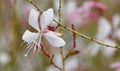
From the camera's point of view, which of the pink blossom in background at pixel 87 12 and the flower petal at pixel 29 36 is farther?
the pink blossom in background at pixel 87 12

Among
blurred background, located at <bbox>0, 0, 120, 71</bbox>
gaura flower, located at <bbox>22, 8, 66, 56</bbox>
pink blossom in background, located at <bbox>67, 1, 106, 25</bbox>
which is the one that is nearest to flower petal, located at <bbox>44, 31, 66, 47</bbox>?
gaura flower, located at <bbox>22, 8, 66, 56</bbox>

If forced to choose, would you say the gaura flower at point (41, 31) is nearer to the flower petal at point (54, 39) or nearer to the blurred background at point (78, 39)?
the flower petal at point (54, 39)

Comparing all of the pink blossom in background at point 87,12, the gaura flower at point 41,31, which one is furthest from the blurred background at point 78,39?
the gaura flower at point 41,31

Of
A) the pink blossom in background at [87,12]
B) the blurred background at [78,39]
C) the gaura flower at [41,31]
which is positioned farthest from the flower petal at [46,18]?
the blurred background at [78,39]

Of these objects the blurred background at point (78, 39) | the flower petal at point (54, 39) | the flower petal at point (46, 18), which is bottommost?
the blurred background at point (78, 39)

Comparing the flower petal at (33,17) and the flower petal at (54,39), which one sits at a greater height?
the flower petal at (33,17)

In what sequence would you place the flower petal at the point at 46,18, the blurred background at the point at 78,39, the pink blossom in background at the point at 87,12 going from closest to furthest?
the flower petal at the point at 46,18, the pink blossom in background at the point at 87,12, the blurred background at the point at 78,39

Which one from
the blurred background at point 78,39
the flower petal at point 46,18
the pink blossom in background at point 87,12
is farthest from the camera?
the blurred background at point 78,39

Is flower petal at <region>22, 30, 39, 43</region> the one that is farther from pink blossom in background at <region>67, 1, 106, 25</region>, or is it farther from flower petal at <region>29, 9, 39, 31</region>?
pink blossom in background at <region>67, 1, 106, 25</region>
